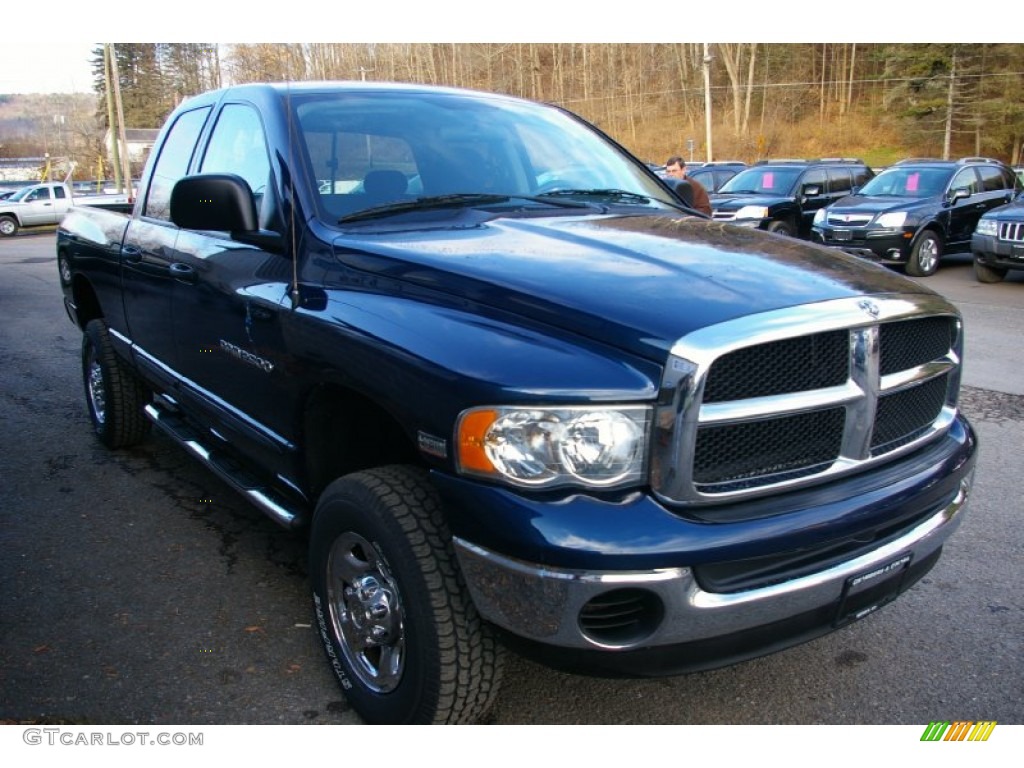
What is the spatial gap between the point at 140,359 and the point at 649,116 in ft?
211

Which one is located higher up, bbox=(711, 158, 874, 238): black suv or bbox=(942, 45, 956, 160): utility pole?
bbox=(942, 45, 956, 160): utility pole

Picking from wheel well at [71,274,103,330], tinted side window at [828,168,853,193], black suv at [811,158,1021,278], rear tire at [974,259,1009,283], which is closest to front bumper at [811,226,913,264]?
black suv at [811,158,1021,278]

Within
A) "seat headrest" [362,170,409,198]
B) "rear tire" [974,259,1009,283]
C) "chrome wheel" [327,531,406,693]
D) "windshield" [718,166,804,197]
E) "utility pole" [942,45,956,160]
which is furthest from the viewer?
"utility pole" [942,45,956,160]

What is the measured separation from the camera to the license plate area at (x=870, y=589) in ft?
7.25

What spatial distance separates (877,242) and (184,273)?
11860 millimetres

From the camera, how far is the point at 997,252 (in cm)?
1157

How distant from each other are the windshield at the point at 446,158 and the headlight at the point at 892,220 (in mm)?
10467

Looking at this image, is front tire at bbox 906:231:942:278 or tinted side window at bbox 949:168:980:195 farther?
tinted side window at bbox 949:168:980:195

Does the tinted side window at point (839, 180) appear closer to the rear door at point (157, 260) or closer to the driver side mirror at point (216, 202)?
the rear door at point (157, 260)

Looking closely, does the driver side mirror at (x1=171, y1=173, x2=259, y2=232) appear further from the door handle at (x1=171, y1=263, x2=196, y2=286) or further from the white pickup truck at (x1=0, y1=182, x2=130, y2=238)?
the white pickup truck at (x1=0, y1=182, x2=130, y2=238)

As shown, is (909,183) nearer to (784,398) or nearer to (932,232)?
(932,232)

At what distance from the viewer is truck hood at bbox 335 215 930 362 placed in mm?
2113

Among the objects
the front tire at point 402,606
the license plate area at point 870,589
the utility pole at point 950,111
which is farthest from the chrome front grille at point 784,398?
the utility pole at point 950,111

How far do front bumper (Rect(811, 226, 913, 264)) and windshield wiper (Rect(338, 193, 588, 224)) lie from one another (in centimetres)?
1070
